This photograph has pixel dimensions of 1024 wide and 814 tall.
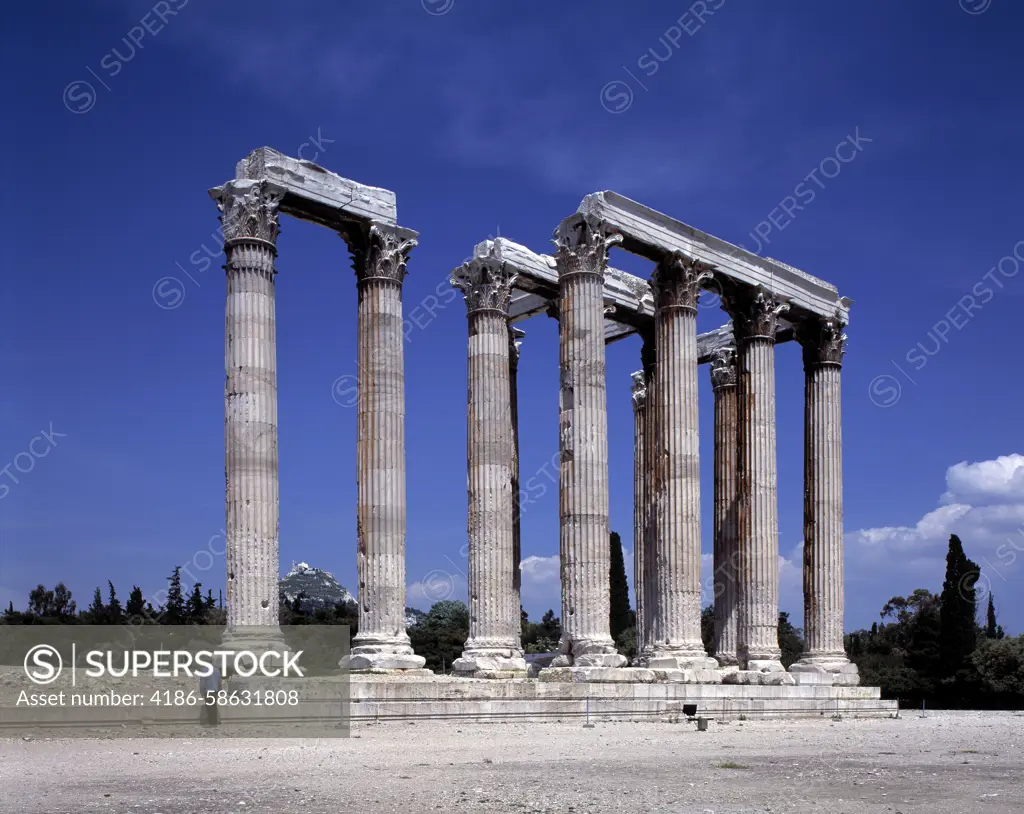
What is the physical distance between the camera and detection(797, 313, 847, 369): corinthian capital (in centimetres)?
5497

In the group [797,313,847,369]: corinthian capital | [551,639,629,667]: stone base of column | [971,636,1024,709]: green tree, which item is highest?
[797,313,847,369]: corinthian capital

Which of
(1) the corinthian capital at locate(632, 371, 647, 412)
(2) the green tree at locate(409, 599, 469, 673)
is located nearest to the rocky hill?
(2) the green tree at locate(409, 599, 469, 673)

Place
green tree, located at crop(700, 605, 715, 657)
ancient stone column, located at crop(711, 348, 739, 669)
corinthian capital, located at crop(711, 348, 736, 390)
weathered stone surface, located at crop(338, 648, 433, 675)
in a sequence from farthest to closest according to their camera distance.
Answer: green tree, located at crop(700, 605, 715, 657), corinthian capital, located at crop(711, 348, 736, 390), ancient stone column, located at crop(711, 348, 739, 669), weathered stone surface, located at crop(338, 648, 433, 675)

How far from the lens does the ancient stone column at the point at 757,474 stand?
5069cm

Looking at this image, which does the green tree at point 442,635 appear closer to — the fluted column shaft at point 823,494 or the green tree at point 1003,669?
the fluted column shaft at point 823,494

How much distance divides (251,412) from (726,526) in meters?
22.1

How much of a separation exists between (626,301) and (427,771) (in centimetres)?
3410

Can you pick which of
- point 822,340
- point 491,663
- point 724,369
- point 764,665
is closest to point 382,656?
point 491,663

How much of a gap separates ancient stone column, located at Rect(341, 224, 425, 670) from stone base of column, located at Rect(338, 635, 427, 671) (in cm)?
4

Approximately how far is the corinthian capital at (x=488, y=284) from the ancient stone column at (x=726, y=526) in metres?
11.3

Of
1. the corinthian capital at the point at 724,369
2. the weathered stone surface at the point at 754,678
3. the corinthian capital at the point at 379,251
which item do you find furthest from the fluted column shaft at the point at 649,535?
the corinthian capital at the point at 379,251

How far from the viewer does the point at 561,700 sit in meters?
40.1

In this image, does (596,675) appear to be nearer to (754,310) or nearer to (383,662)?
(383,662)

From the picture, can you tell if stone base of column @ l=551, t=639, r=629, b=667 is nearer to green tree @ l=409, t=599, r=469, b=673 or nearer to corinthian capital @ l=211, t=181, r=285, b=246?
corinthian capital @ l=211, t=181, r=285, b=246
